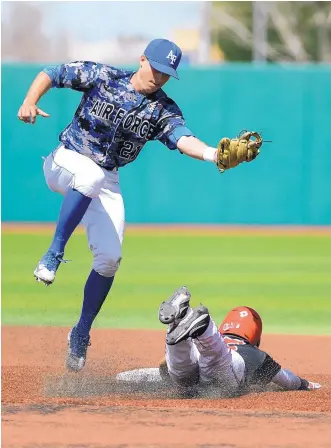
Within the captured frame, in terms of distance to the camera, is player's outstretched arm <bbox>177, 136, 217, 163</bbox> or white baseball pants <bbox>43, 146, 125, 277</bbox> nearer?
player's outstretched arm <bbox>177, 136, 217, 163</bbox>

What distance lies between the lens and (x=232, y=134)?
54.3ft

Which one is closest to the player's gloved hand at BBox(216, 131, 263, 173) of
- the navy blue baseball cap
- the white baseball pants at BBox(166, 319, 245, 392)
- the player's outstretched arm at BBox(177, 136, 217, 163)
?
the player's outstretched arm at BBox(177, 136, 217, 163)

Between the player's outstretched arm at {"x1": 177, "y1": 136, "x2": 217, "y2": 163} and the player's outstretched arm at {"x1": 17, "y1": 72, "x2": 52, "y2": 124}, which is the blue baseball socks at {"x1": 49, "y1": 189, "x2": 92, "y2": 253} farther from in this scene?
the player's outstretched arm at {"x1": 177, "y1": 136, "x2": 217, "y2": 163}

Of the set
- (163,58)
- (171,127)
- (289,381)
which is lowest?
(289,381)

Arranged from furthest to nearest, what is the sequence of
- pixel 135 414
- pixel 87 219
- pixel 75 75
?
pixel 87 219, pixel 75 75, pixel 135 414

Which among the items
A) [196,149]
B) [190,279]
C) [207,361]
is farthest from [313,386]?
[190,279]

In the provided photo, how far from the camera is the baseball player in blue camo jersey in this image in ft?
18.6

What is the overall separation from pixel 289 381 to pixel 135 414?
115 cm

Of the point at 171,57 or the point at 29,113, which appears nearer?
the point at 29,113

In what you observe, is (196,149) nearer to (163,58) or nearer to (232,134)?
(163,58)

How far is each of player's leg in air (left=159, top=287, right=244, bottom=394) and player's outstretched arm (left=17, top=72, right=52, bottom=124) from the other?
1.36m

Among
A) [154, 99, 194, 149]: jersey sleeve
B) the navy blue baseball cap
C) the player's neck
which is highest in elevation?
the navy blue baseball cap

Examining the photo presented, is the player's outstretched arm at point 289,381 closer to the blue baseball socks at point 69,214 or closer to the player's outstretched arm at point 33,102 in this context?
the blue baseball socks at point 69,214

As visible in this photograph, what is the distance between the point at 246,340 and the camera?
5355 millimetres
